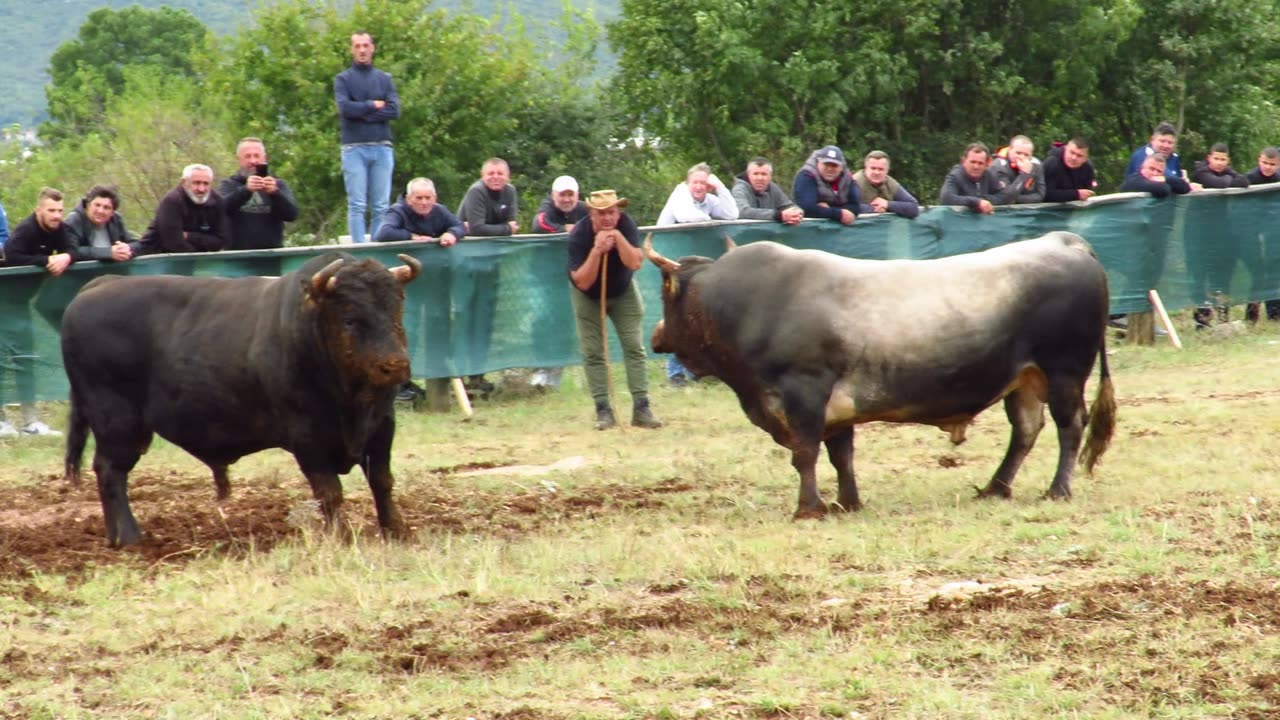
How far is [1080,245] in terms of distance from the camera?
32.3 ft

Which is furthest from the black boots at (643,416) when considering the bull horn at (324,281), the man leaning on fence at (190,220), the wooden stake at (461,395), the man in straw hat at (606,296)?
the bull horn at (324,281)

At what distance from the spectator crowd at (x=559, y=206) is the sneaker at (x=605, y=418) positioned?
1 centimetres

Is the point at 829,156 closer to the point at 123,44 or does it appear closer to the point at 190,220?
the point at 190,220

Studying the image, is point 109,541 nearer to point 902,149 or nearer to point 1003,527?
point 1003,527

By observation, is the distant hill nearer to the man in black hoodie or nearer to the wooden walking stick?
the man in black hoodie

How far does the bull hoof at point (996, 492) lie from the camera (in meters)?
9.94

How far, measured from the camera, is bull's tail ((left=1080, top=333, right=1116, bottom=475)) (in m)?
10.1

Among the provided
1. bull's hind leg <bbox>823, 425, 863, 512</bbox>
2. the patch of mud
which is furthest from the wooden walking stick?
bull's hind leg <bbox>823, 425, 863, 512</bbox>

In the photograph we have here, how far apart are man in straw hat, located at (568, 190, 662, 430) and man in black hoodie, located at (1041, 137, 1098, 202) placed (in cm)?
508

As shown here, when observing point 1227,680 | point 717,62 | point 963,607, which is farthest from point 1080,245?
point 717,62

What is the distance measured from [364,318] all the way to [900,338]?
2805 millimetres

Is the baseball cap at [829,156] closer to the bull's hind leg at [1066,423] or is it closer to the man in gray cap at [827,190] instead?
the man in gray cap at [827,190]

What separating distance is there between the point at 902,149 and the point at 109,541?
18.6 metres

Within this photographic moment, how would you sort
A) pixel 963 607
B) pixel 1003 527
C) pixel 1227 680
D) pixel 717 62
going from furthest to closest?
pixel 717 62 → pixel 1003 527 → pixel 963 607 → pixel 1227 680
